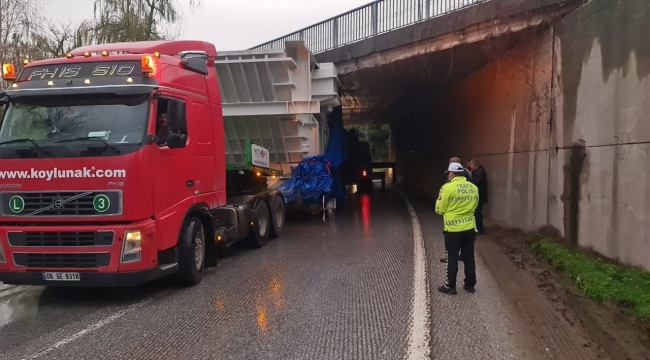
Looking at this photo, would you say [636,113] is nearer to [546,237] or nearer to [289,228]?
[546,237]

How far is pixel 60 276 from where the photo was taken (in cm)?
608

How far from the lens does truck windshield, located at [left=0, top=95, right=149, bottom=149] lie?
6.08m

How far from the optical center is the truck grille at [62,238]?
19.6ft

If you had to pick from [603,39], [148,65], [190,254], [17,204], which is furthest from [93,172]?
[603,39]

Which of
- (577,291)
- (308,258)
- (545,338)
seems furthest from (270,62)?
(545,338)

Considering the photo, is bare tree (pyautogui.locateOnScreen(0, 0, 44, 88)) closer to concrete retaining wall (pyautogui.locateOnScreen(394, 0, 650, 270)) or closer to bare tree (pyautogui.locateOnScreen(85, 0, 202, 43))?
bare tree (pyautogui.locateOnScreen(85, 0, 202, 43))

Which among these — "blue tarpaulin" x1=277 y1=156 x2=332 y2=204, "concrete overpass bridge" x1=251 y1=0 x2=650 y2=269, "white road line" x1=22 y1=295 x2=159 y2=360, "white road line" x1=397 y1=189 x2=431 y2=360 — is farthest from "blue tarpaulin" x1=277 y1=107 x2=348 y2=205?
"white road line" x1=22 y1=295 x2=159 y2=360

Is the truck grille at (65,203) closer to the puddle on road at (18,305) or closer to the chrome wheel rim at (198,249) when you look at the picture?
the puddle on road at (18,305)

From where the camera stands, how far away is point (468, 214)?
649cm

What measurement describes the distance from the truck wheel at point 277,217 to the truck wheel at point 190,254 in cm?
371

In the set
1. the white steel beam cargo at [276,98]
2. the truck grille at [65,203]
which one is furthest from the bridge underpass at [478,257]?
the white steel beam cargo at [276,98]

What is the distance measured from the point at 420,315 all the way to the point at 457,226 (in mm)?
1371

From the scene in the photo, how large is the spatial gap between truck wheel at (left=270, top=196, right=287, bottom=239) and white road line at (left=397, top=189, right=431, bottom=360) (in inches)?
126

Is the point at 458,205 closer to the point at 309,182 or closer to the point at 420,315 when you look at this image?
the point at 420,315
